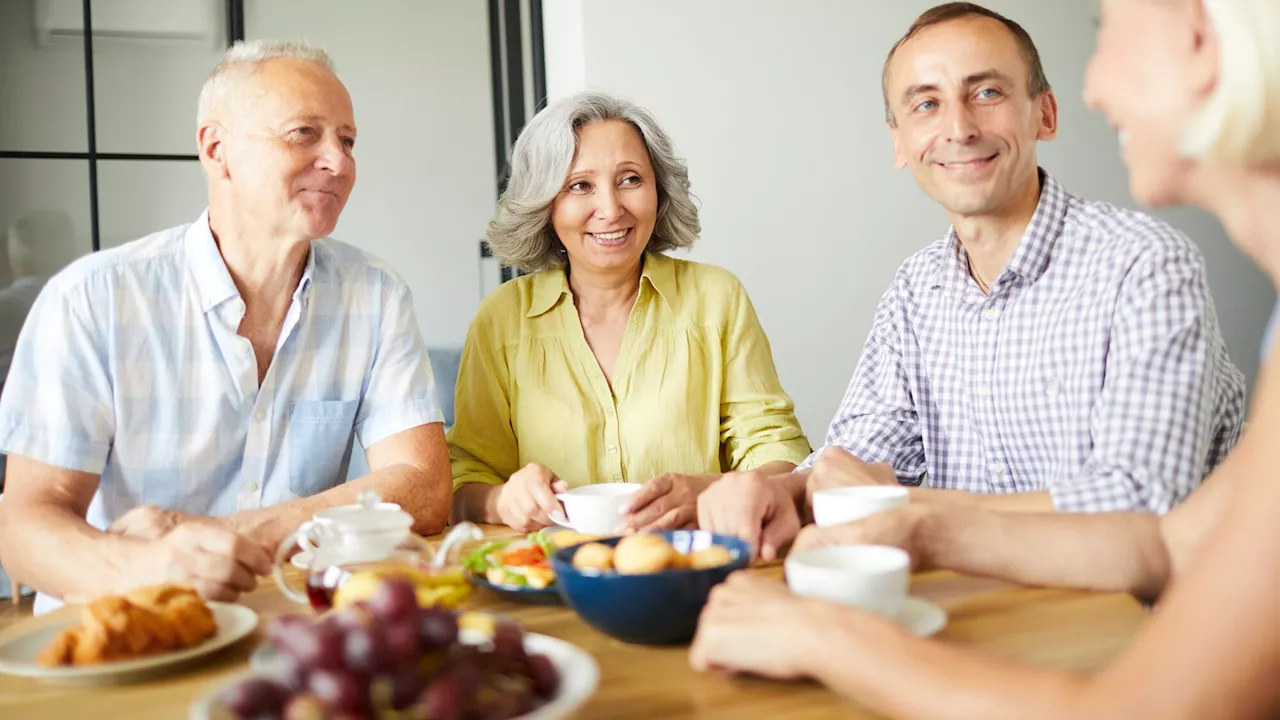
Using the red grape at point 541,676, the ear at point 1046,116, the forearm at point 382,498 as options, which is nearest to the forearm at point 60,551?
the forearm at point 382,498

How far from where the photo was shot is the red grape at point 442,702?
2.08 ft

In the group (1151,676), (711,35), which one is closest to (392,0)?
(711,35)

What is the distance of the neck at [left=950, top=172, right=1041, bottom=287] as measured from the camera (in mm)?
1777

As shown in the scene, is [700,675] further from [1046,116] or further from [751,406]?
[1046,116]

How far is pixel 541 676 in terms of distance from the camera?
75 centimetres

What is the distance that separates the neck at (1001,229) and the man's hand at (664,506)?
0.70 m

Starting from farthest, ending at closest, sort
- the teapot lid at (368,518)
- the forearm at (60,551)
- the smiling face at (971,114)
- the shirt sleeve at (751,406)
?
the shirt sleeve at (751,406), the smiling face at (971,114), the forearm at (60,551), the teapot lid at (368,518)

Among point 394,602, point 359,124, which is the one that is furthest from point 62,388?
point 359,124

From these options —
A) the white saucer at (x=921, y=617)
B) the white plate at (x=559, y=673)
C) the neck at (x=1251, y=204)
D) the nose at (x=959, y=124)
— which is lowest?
the white saucer at (x=921, y=617)

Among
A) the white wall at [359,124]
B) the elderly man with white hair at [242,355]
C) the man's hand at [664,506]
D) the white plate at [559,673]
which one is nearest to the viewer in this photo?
the white plate at [559,673]

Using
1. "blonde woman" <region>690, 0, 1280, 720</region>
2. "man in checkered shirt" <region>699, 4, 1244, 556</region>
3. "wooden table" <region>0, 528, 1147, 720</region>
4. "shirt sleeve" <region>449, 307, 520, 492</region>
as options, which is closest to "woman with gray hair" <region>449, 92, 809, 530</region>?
"shirt sleeve" <region>449, 307, 520, 492</region>

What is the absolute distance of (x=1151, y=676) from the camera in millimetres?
613

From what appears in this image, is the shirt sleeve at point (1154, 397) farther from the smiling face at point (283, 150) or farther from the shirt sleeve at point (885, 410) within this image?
the smiling face at point (283, 150)

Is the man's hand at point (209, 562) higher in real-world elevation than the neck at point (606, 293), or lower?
lower
